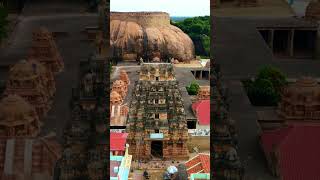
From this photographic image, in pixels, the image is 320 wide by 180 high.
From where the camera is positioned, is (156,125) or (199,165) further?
(156,125)

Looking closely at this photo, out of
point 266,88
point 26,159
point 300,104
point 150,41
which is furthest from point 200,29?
point 26,159

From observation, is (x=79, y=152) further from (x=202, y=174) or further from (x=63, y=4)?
(x=63, y=4)

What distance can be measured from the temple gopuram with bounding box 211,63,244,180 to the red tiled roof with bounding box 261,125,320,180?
1.10 meters

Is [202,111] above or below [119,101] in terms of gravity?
below

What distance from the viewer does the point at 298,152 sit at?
46.7ft

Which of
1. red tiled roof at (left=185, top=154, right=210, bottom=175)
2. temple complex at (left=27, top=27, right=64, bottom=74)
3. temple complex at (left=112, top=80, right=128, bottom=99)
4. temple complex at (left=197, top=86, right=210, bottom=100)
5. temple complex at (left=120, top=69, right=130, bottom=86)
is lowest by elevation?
red tiled roof at (left=185, top=154, right=210, bottom=175)

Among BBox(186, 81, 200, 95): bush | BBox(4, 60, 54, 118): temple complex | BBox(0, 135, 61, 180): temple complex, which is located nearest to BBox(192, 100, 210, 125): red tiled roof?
BBox(186, 81, 200, 95): bush

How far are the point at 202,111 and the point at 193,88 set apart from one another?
5966 mm

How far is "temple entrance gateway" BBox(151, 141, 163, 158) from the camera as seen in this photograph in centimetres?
1652

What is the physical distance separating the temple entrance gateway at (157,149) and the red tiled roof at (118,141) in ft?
2.84

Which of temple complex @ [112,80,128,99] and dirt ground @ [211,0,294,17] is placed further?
dirt ground @ [211,0,294,17]

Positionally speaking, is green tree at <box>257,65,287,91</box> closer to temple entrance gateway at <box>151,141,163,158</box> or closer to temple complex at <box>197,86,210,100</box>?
temple complex at <box>197,86,210,100</box>

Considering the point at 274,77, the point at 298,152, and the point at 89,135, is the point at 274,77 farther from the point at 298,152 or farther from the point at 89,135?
the point at 89,135

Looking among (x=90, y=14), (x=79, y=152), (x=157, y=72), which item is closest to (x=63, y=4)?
(x=90, y=14)
